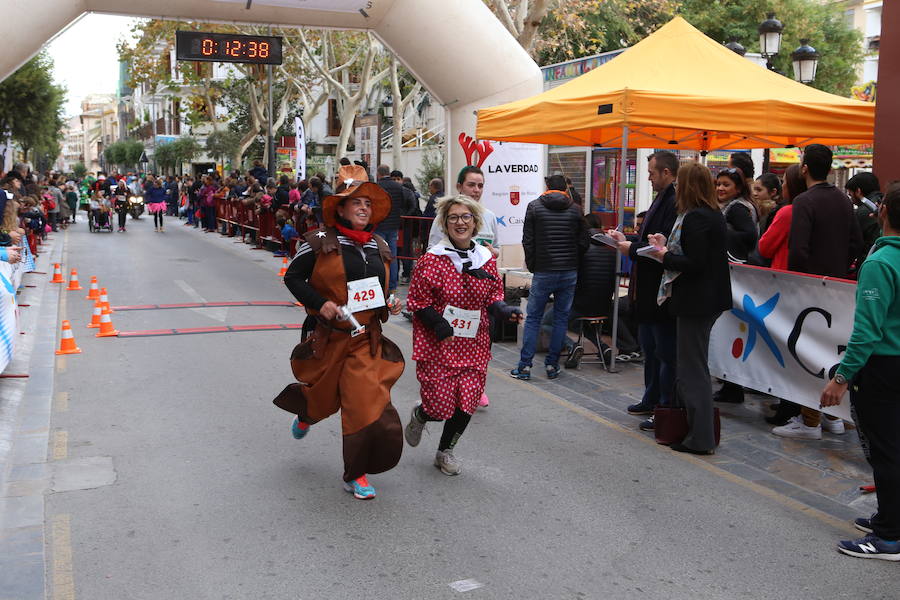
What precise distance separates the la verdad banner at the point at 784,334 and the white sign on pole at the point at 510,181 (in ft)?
20.0

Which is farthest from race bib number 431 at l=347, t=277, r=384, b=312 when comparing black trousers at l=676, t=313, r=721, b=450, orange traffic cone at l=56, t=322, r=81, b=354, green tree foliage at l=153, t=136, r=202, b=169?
green tree foliage at l=153, t=136, r=202, b=169

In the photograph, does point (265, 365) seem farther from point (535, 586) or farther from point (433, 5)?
point (433, 5)

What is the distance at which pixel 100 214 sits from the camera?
92.5ft

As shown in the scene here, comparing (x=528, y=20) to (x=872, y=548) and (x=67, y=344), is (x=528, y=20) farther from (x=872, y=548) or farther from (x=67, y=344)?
(x=872, y=548)

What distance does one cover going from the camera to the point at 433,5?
12695mm

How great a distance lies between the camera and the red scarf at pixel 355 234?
5043 millimetres

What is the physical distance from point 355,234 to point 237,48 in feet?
37.6

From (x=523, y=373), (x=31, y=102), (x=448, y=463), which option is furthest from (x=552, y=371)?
(x=31, y=102)

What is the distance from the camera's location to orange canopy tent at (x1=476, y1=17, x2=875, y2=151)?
27.2 ft

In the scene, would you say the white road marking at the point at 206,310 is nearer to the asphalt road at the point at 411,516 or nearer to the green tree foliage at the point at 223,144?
the asphalt road at the point at 411,516

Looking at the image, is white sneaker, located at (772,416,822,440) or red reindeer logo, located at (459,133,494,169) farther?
red reindeer logo, located at (459,133,494,169)

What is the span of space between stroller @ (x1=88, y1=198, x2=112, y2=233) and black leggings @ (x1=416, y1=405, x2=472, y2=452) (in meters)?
25.4

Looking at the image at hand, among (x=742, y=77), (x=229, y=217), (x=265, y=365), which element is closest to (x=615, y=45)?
(x=229, y=217)

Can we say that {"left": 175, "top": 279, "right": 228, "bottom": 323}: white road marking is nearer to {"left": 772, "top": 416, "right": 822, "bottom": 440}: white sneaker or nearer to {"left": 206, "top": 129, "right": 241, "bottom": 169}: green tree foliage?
{"left": 772, "top": 416, "right": 822, "bottom": 440}: white sneaker
